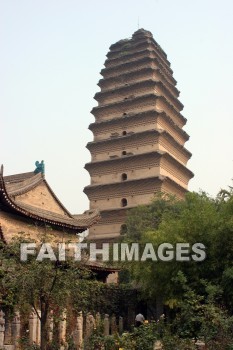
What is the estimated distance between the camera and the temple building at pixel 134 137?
28266 millimetres

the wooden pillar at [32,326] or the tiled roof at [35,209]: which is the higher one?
the tiled roof at [35,209]

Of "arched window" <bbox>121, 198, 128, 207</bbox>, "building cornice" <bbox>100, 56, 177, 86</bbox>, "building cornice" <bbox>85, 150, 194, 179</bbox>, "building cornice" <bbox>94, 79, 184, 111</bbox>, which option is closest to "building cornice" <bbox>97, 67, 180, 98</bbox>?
"building cornice" <bbox>100, 56, 177, 86</bbox>

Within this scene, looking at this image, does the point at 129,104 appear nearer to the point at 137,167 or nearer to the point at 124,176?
the point at 137,167

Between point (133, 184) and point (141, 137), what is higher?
point (141, 137)

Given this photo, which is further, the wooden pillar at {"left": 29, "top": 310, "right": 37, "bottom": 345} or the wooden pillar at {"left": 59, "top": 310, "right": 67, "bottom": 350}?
the wooden pillar at {"left": 29, "top": 310, "right": 37, "bottom": 345}

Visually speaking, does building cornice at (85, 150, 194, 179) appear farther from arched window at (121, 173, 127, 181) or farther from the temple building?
arched window at (121, 173, 127, 181)

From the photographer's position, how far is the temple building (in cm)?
2827

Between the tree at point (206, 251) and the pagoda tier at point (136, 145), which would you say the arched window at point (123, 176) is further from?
the tree at point (206, 251)

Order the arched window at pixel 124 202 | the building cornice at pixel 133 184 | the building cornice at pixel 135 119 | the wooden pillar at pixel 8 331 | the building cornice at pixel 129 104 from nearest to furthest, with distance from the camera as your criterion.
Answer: the wooden pillar at pixel 8 331, the building cornice at pixel 133 184, the arched window at pixel 124 202, the building cornice at pixel 135 119, the building cornice at pixel 129 104

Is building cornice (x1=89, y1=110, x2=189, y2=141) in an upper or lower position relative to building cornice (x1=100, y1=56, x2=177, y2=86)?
lower

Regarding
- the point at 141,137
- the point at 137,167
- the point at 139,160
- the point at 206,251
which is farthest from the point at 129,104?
the point at 206,251

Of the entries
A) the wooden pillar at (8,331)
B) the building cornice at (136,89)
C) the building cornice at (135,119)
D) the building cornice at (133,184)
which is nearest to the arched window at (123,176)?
the building cornice at (133,184)

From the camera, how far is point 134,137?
29484 mm

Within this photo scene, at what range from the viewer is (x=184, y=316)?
31.3ft
